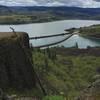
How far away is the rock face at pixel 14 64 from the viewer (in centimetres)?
2667

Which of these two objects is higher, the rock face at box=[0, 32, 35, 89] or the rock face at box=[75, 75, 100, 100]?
the rock face at box=[75, 75, 100, 100]

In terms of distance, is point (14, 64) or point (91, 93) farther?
point (14, 64)

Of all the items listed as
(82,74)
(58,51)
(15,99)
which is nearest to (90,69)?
(82,74)

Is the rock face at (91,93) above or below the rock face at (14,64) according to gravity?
above

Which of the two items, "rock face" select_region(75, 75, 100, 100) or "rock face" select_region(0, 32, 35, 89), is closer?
"rock face" select_region(75, 75, 100, 100)

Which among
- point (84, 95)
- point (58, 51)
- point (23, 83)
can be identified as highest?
point (84, 95)

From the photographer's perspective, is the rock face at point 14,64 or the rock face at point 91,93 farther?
the rock face at point 14,64

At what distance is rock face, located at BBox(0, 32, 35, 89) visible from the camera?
26.7 m

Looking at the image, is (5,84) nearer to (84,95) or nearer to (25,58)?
(25,58)

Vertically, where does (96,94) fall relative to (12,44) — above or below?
above

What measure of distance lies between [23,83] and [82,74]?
63990 millimetres

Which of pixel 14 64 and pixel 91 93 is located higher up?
pixel 91 93

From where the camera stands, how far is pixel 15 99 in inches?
484

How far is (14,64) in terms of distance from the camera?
1078 inches
